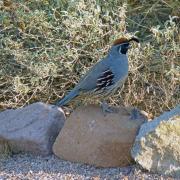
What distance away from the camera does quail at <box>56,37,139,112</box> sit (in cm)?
463

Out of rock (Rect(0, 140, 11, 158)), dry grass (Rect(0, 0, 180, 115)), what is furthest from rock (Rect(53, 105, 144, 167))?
dry grass (Rect(0, 0, 180, 115))

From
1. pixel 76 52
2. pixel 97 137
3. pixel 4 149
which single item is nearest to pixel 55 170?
pixel 97 137

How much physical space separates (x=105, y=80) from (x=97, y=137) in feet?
1.68

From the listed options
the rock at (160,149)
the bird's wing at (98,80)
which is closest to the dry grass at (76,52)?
the bird's wing at (98,80)

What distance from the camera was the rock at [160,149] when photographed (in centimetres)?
409

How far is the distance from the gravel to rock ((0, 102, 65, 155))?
0.33 feet

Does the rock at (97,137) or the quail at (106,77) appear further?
the quail at (106,77)

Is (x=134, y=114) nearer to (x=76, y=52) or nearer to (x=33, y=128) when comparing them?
(x=33, y=128)

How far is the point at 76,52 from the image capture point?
222 inches

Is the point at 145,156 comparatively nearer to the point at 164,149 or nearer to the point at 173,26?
the point at 164,149

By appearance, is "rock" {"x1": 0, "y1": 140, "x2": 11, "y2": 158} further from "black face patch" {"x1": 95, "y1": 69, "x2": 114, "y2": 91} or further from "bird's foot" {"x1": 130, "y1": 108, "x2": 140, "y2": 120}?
"bird's foot" {"x1": 130, "y1": 108, "x2": 140, "y2": 120}

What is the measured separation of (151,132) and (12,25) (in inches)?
98.0

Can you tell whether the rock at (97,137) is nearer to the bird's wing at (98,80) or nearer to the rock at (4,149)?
the bird's wing at (98,80)

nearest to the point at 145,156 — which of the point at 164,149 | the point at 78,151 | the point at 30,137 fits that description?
the point at 164,149
